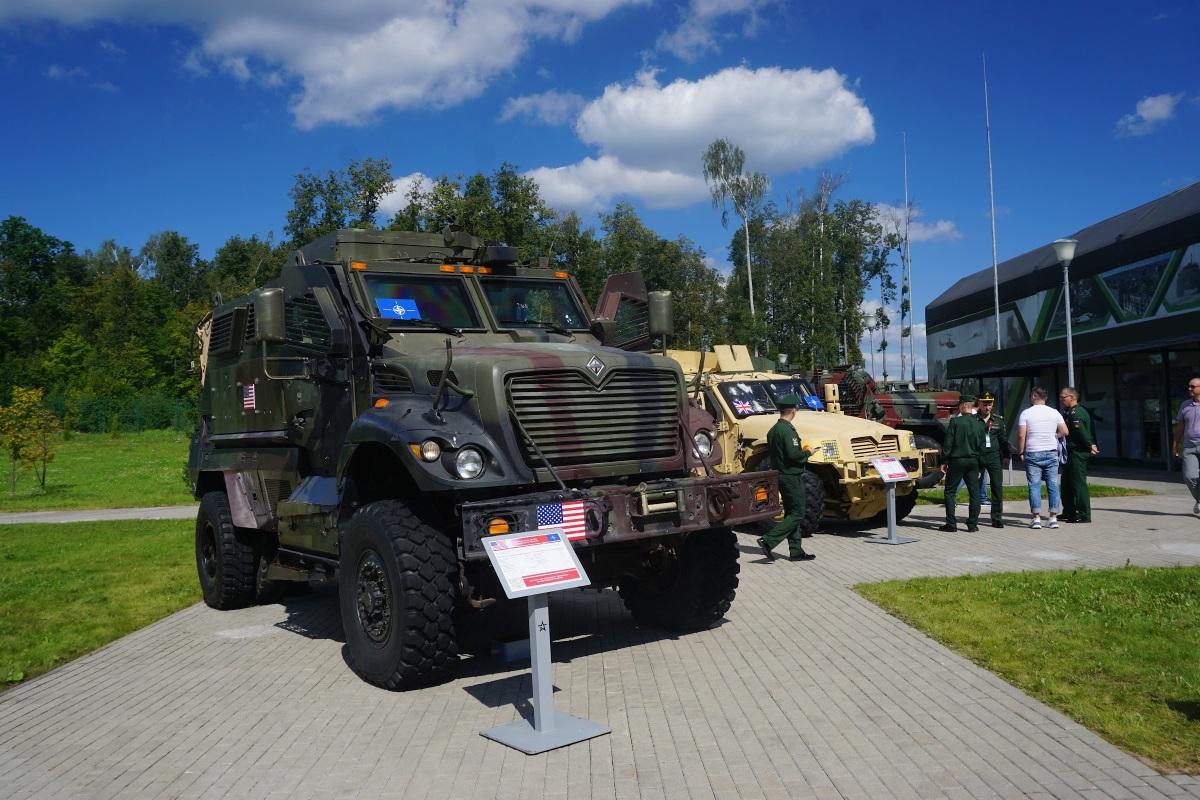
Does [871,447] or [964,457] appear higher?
[871,447]

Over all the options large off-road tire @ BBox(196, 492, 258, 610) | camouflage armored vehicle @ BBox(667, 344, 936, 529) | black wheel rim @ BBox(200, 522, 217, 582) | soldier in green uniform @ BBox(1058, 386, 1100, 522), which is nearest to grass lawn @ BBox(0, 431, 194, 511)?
black wheel rim @ BBox(200, 522, 217, 582)

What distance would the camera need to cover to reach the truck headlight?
580 cm

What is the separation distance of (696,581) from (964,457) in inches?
257

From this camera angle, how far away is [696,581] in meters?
7.31

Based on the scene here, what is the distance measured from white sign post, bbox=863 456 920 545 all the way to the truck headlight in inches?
267

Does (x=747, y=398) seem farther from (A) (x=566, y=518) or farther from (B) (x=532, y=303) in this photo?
(A) (x=566, y=518)

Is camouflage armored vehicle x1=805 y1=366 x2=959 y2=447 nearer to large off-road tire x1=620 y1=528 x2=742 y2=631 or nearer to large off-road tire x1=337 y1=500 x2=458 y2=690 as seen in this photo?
large off-road tire x1=620 y1=528 x2=742 y2=631

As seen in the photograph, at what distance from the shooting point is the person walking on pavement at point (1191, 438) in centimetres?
1210

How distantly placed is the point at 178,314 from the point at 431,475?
7137cm

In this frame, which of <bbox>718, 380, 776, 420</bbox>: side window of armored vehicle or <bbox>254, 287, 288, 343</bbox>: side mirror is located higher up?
<bbox>254, 287, 288, 343</bbox>: side mirror

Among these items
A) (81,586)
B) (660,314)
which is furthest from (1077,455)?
(81,586)

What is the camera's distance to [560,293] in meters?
8.23

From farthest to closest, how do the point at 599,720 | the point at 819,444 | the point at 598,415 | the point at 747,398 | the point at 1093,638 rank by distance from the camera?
1. the point at 747,398
2. the point at 819,444
3. the point at 1093,638
4. the point at 598,415
5. the point at 599,720

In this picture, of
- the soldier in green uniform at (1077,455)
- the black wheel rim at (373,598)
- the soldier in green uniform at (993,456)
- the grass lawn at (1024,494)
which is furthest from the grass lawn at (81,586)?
the grass lawn at (1024,494)
